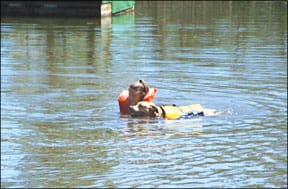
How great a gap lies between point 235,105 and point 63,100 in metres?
2.80

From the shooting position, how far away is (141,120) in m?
12.8

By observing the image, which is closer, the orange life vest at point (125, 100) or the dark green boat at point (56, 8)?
the orange life vest at point (125, 100)

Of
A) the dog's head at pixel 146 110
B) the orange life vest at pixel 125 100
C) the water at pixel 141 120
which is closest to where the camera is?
the water at pixel 141 120

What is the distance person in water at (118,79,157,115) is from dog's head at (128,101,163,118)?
0.12 m

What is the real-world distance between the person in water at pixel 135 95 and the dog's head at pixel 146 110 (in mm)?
119

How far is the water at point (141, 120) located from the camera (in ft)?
30.8

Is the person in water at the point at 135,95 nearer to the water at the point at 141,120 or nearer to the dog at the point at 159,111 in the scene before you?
the dog at the point at 159,111

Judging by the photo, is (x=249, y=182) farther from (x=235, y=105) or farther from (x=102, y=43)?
(x=102, y=43)

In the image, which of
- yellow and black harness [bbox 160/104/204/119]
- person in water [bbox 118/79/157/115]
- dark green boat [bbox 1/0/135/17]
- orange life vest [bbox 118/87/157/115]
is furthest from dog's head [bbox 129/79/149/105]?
dark green boat [bbox 1/0/135/17]

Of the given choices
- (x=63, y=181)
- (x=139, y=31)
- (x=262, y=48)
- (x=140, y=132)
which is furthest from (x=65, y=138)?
(x=139, y=31)

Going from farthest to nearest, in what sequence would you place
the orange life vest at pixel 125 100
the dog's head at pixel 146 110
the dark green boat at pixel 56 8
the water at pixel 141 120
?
the dark green boat at pixel 56 8 < the orange life vest at pixel 125 100 < the dog's head at pixel 146 110 < the water at pixel 141 120

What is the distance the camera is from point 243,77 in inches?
687

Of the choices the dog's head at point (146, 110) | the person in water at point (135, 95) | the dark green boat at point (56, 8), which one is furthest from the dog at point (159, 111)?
the dark green boat at point (56, 8)

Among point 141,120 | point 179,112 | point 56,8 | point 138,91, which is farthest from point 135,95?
point 56,8
